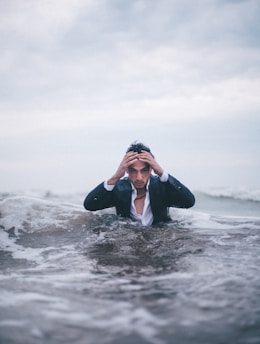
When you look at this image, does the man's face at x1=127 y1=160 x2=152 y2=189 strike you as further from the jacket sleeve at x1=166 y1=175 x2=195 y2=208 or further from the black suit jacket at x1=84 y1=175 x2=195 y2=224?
the jacket sleeve at x1=166 y1=175 x2=195 y2=208

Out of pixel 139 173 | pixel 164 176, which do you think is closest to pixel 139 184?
pixel 139 173

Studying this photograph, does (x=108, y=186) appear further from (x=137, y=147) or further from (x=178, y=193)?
(x=178, y=193)

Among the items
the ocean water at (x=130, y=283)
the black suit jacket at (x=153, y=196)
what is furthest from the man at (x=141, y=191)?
the ocean water at (x=130, y=283)

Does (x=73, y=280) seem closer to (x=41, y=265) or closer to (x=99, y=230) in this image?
(x=41, y=265)

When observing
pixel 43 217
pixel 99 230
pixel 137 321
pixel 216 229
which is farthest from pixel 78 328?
pixel 43 217

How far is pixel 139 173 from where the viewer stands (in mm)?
4539

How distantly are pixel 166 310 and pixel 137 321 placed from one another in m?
0.23

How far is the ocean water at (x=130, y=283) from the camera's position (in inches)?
66.5

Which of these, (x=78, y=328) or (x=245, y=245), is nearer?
(x=78, y=328)

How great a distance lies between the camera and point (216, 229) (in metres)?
4.61

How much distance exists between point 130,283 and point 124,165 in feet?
7.53

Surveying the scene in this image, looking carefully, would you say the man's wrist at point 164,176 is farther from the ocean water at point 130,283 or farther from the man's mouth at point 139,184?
the ocean water at point 130,283

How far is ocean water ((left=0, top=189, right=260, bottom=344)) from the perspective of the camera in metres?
1.69

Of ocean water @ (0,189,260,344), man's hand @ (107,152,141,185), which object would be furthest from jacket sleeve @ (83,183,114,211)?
ocean water @ (0,189,260,344)
